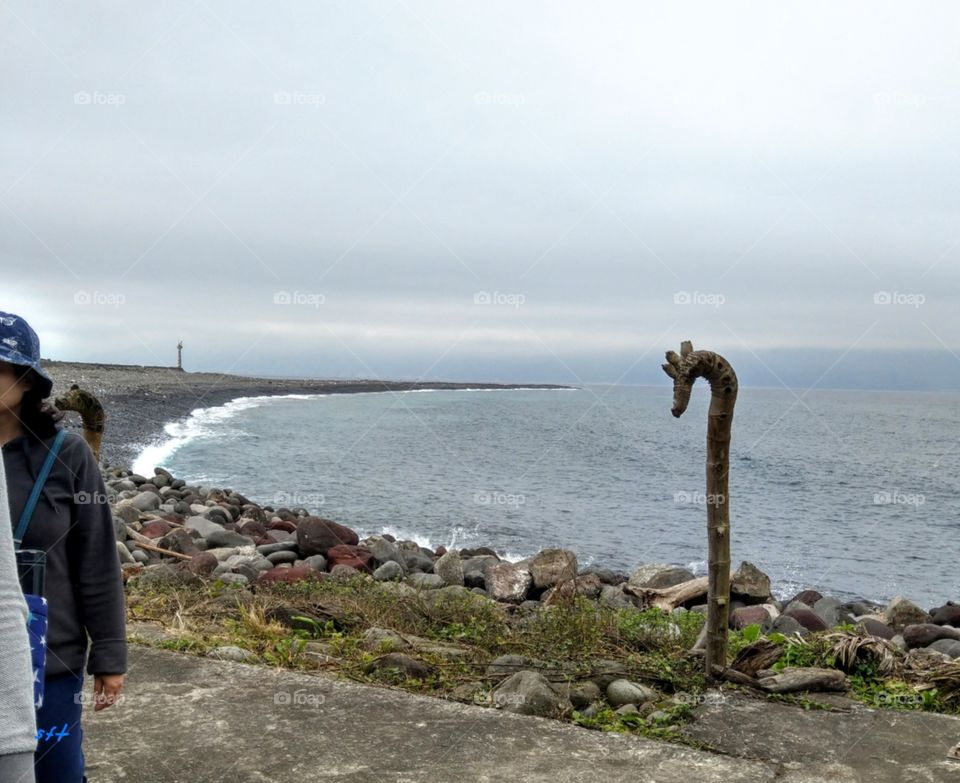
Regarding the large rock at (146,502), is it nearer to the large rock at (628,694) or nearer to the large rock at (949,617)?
the large rock at (949,617)

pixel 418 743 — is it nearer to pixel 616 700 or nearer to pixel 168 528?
pixel 616 700

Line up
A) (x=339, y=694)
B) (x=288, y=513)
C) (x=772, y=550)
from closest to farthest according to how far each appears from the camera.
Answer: (x=339, y=694), (x=288, y=513), (x=772, y=550)

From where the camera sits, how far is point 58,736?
258 cm

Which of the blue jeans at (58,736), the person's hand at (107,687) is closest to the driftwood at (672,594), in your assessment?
the person's hand at (107,687)

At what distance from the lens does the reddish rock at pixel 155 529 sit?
1315 cm

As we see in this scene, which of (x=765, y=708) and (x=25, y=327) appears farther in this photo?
(x=765, y=708)

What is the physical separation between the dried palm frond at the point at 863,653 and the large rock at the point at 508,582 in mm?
6214

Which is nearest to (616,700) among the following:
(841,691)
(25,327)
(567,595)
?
(841,691)

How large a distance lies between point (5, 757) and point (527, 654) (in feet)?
14.4

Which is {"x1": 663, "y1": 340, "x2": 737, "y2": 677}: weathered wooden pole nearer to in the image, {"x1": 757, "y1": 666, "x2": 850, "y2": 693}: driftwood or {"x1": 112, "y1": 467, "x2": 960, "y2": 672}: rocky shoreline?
{"x1": 757, "y1": 666, "x2": 850, "y2": 693}: driftwood

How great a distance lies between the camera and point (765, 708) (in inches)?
178
